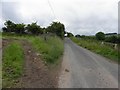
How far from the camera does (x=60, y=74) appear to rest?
1072 centimetres

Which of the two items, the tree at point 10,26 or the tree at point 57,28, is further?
the tree at point 10,26

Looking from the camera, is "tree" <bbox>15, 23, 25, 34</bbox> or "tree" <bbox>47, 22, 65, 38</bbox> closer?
"tree" <bbox>47, 22, 65, 38</bbox>

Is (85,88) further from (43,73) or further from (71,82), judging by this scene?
(43,73)

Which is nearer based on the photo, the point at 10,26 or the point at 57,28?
the point at 57,28

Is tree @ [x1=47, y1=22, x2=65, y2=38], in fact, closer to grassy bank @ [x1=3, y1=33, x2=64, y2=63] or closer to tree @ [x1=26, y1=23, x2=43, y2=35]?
tree @ [x1=26, y1=23, x2=43, y2=35]

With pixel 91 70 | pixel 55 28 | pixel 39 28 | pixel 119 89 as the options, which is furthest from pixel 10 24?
pixel 119 89

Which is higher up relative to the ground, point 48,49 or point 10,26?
point 10,26

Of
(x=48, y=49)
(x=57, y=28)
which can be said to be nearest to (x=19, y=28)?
(x=57, y=28)

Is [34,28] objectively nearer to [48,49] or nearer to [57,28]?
[57,28]

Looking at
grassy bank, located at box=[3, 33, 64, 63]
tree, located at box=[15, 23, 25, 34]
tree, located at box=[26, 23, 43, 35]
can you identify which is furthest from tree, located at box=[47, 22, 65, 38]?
grassy bank, located at box=[3, 33, 64, 63]

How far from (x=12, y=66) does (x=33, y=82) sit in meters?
2.09

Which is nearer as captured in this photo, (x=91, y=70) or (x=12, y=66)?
(x=12, y=66)

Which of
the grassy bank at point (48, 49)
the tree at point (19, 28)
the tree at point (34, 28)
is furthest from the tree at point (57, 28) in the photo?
the grassy bank at point (48, 49)

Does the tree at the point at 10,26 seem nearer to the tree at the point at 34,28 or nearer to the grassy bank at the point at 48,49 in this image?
the tree at the point at 34,28
